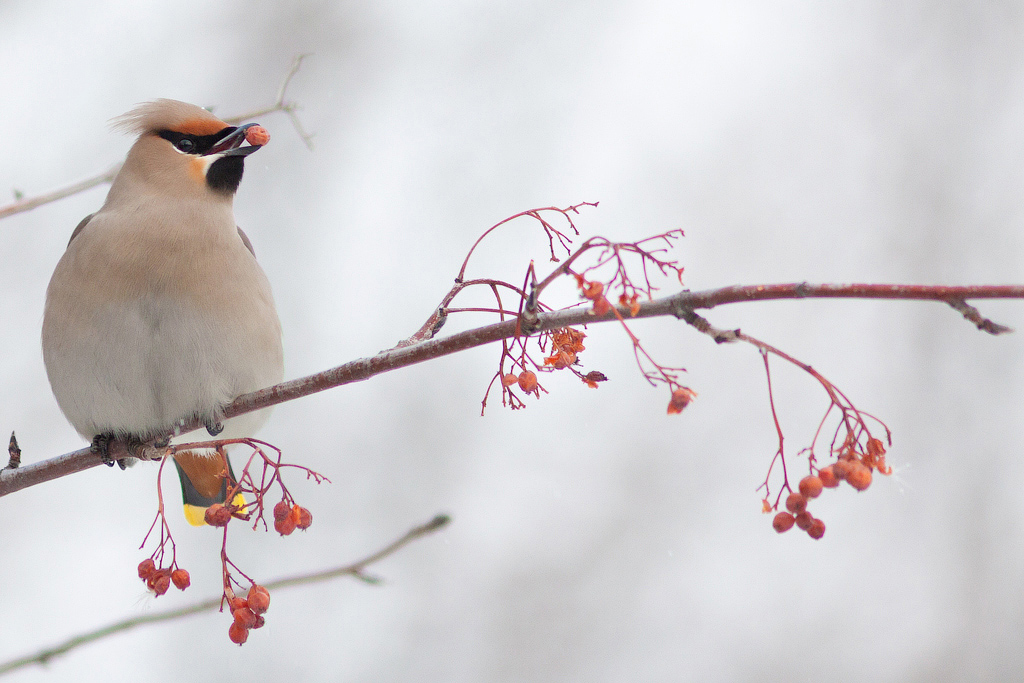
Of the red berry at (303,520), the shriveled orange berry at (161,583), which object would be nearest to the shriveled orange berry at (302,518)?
the red berry at (303,520)

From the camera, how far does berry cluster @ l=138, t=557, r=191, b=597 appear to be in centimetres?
207

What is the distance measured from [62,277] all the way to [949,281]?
21.4 ft

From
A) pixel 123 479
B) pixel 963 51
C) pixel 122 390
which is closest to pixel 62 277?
pixel 122 390

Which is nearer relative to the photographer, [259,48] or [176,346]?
[176,346]

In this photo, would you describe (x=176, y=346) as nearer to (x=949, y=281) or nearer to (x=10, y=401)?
(x=10, y=401)

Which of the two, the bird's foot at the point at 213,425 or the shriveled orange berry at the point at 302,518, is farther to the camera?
the bird's foot at the point at 213,425

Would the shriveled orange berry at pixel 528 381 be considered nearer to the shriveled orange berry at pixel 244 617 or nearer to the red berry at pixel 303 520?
the red berry at pixel 303 520

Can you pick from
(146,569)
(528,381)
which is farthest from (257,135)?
(528,381)

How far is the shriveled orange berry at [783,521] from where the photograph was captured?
1.73m

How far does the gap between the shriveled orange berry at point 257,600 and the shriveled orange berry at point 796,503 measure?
1028mm

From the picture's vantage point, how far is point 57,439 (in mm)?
7184

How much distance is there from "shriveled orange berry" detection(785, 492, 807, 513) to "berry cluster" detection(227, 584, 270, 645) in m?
1.02

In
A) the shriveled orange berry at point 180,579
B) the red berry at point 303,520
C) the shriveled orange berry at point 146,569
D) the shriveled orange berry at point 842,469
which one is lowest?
the shriveled orange berry at point 146,569

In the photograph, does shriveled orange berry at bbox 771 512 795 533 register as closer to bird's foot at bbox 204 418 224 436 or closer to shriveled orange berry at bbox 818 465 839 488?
shriveled orange berry at bbox 818 465 839 488
